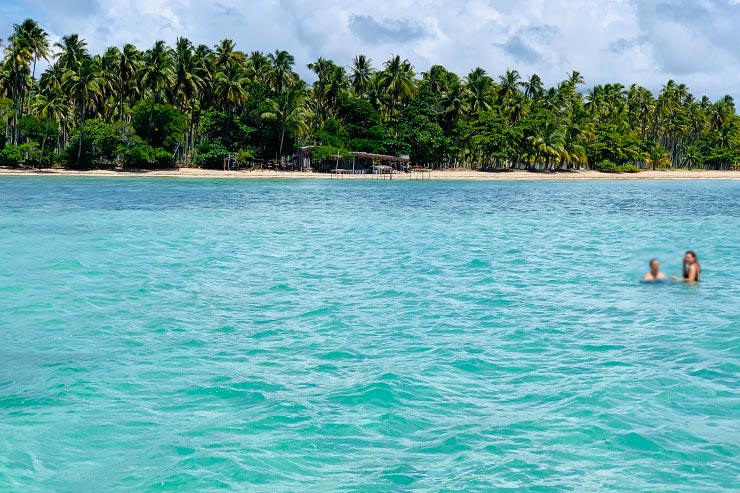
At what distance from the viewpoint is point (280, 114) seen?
284 feet

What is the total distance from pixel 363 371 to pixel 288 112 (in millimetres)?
77102

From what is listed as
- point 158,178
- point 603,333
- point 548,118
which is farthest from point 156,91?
point 603,333

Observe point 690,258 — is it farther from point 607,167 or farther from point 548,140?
point 607,167

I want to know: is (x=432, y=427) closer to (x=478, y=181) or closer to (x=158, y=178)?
(x=158, y=178)

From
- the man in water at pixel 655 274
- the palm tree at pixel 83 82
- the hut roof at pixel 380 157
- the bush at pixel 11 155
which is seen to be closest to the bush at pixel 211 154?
the palm tree at pixel 83 82

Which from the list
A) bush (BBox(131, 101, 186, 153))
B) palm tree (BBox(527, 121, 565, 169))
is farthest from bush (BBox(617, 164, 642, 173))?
bush (BBox(131, 101, 186, 153))

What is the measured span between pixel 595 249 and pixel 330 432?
68.6 ft

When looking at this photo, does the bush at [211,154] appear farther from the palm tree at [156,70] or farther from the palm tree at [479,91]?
the palm tree at [479,91]

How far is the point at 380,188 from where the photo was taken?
237 ft

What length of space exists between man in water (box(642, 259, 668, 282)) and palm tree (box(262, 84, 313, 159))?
70.6 metres

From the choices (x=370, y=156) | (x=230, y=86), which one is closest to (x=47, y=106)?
(x=230, y=86)

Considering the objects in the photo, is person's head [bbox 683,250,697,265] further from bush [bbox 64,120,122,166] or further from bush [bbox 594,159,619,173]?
bush [bbox 594,159,619,173]

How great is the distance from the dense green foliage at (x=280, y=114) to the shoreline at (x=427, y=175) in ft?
6.39

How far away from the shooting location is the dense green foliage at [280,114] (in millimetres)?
80500
